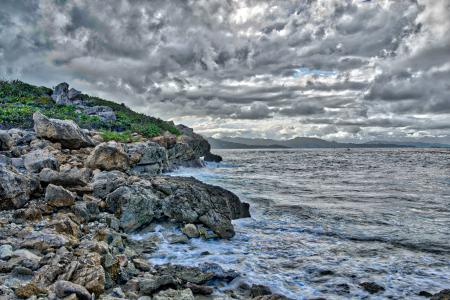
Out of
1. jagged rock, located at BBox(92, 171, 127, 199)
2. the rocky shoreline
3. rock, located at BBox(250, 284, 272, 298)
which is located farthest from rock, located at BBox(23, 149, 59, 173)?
rock, located at BBox(250, 284, 272, 298)

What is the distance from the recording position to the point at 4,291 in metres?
6.69

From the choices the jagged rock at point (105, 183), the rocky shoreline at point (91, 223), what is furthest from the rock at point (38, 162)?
the jagged rock at point (105, 183)

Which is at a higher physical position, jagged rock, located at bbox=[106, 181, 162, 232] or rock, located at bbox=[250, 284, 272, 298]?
jagged rock, located at bbox=[106, 181, 162, 232]

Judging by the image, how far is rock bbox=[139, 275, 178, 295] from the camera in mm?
8336

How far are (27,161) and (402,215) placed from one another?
841 inches

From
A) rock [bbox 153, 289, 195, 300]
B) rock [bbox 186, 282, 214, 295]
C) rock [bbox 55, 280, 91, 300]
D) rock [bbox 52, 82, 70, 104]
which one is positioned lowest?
rock [bbox 186, 282, 214, 295]

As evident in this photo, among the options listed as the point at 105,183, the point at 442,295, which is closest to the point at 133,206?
the point at 105,183

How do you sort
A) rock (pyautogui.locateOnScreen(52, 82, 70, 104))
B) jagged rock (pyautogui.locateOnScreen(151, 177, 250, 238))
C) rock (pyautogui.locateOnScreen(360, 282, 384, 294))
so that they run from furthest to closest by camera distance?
rock (pyautogui.locateOnScreen(52, 82, 70, 104)), jagged rock (pyautogui.locateOnScreen(151, 177, 250, 238)), rock (pyautogui.locateOnScreen(360, 282, 384, 294))

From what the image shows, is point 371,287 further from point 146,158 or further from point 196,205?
point 146,158

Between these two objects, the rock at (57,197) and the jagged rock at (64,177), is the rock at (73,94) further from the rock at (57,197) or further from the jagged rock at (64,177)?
the rock at (57,197)

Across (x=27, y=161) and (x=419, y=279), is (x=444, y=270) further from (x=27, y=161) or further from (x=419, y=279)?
(x=27, y=161)

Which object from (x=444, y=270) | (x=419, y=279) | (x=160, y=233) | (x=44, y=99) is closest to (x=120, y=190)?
(x=160, y=233)

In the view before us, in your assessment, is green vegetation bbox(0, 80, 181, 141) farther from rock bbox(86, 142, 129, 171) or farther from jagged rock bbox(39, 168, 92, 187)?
jagged rock bbox(39, 168, 92, 187)

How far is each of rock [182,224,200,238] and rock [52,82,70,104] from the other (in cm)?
4857
